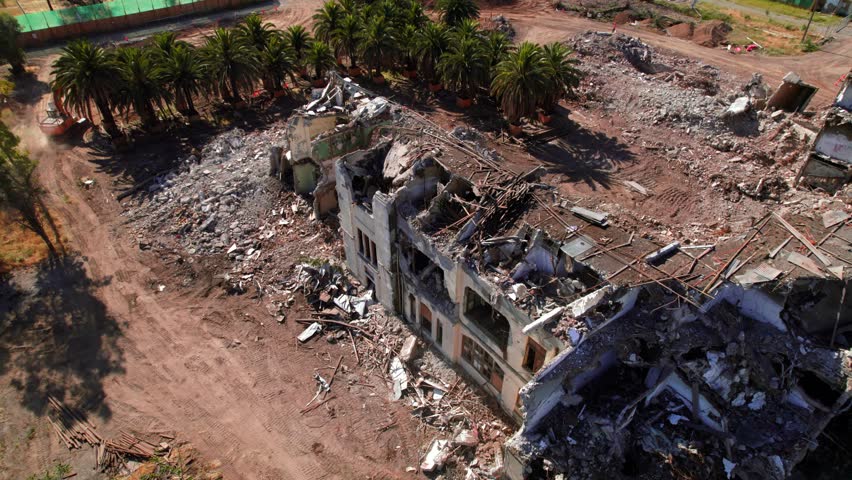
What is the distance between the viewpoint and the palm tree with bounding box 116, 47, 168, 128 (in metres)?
36.7

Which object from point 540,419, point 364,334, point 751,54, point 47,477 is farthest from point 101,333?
point 751,54

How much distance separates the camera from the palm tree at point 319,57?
4353cm

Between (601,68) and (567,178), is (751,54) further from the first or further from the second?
(567,178)

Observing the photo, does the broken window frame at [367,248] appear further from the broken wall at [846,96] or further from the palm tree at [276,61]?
the broken wall at [846,96]

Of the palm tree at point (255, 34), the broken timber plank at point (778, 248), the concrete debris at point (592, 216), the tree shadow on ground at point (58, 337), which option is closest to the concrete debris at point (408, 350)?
the concrete debris at point (592, 216)

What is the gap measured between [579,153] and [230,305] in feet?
82.1

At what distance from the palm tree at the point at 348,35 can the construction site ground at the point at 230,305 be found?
19.7 ft

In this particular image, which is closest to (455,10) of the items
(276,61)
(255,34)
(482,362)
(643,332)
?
(276,61)

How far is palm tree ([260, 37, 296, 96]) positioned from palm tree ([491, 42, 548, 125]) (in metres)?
16.6

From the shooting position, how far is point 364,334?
2567 cm

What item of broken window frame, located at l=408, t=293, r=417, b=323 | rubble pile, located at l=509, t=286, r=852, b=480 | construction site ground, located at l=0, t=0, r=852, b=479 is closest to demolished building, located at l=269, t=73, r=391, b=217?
construction site ground, located at l=0, t=0, r=852, b=479

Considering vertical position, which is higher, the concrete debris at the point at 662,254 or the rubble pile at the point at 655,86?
the concrete debris at the point at 662,254

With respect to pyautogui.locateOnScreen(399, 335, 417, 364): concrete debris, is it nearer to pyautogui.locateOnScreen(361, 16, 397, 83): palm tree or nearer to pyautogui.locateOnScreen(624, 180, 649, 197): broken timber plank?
pyautogui.locateOnScreen(624, 180, 649, 197): broken timber plank

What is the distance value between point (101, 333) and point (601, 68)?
138ft
